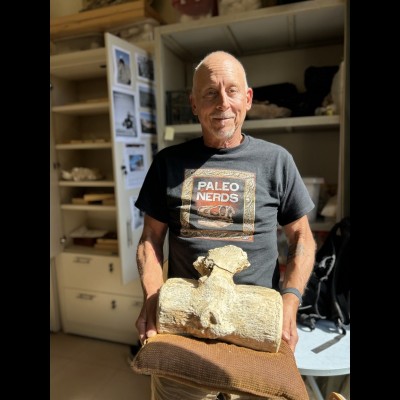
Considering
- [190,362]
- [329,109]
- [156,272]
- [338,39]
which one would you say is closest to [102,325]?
[156,272]

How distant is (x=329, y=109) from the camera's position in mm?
1635

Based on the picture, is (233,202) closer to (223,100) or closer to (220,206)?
(220,206)

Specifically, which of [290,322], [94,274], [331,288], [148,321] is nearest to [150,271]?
[148,321]

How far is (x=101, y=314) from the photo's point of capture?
2.44 m

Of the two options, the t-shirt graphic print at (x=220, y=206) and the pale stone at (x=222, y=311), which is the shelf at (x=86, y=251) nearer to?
the t-shirt graphic print at (x=220, y=206)

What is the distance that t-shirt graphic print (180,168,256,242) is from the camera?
1.01 metres

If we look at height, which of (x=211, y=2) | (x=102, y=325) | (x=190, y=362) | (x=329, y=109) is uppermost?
(x=211, y=2)

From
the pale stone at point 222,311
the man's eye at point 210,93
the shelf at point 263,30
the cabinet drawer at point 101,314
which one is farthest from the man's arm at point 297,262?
the cabinet drawer at point 101,314

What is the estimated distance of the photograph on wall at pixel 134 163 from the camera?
1.97m

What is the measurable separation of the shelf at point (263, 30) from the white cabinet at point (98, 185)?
0.32 meters

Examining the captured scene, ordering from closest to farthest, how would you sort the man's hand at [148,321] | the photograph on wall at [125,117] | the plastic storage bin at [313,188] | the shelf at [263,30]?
1. the man's hand at [148,321]
2. the shelf at [263,30]
3. the plastic storage bin at [313,188]
4. the photograph on wall at [125,117]
